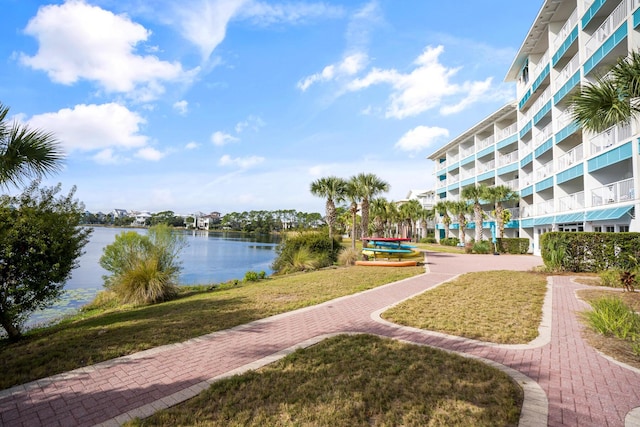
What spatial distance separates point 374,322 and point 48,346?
20.8ft

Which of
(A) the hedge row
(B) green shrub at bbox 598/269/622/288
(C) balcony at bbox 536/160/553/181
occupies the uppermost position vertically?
(C) balcony at bbox 536/160/553/181

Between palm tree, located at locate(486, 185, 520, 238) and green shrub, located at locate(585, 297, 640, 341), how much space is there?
98.2ft

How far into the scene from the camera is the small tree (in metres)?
6.58

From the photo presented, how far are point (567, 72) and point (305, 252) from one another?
74.6ft

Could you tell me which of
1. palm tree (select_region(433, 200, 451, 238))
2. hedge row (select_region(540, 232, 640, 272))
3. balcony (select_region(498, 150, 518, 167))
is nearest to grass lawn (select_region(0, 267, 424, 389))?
hedge row (select_region(540, 232, 640, 272))

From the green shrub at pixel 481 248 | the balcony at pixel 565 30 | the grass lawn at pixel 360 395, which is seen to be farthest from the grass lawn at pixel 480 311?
the balcony at pixel 565 30

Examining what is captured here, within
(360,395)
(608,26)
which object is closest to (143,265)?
(360,395)

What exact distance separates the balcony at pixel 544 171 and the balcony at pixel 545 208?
224 centimetres

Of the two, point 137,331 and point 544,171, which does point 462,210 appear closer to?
point 544,171

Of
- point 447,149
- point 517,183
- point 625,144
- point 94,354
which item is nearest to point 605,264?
point 625,144

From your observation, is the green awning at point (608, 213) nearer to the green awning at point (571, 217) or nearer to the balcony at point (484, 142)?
the green awning at point (571, 217)

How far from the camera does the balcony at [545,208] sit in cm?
2678

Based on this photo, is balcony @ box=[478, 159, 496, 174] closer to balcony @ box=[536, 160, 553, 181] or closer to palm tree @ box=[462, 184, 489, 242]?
palm tree @ box=[462, 184, 489, 242]

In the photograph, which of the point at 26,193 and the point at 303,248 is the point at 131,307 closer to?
the point at 26,193
